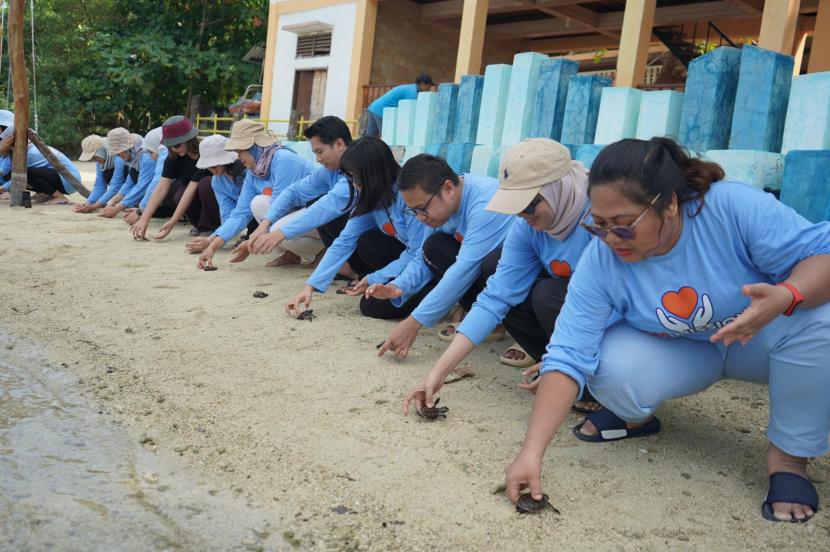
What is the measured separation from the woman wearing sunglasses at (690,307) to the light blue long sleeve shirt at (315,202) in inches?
87.0

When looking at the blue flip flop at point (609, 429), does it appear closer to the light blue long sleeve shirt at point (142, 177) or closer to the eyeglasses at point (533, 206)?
the eyeglasses at point (533, 206)

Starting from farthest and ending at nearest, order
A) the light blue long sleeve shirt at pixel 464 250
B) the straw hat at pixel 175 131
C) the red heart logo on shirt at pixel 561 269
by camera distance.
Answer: the straw hat at pixel 175 131 → the light blue long sleeve shirt at pixel 464 250 → the red heart logo on shirt at pixel 561 269

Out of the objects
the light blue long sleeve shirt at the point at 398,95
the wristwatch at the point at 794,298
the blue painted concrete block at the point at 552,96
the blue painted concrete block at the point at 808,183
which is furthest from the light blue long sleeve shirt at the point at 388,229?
the light blue long sleeve shirt at the point at 398,95

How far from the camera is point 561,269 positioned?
102 inches

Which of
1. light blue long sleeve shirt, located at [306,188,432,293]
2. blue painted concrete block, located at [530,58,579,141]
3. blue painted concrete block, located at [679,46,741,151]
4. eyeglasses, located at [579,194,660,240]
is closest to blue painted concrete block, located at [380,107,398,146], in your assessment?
blue painted concrete block, located at [530,58,579,141]

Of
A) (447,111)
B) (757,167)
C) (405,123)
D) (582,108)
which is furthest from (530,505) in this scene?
(405,123)

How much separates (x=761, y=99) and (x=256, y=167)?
3137mm

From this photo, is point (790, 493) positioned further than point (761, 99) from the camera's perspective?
No

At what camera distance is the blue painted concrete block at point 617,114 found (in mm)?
4016

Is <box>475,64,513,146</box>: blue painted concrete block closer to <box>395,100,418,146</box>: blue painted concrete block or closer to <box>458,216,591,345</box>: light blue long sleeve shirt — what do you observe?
<box>395,100,418,146</box>: blue painted concrete block

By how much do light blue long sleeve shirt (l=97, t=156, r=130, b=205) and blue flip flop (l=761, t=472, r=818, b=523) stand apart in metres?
7.09

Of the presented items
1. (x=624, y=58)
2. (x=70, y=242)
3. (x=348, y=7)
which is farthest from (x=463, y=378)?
(x=348, y=7)

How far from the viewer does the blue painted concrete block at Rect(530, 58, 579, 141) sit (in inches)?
177

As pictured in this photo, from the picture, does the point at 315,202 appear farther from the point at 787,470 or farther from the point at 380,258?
the point at 787,470
